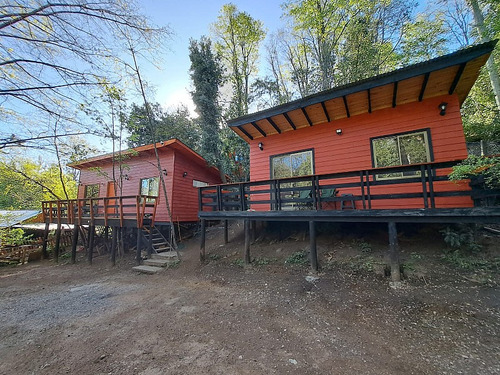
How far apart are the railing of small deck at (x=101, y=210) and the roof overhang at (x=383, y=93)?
190 inches

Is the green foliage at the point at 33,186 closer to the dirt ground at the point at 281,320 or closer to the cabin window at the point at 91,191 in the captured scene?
the cabin window at the point at 91,191

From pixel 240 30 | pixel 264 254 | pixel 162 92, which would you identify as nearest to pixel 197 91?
pixel 162 92

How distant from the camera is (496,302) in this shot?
2955 millimetres

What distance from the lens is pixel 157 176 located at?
1018 centimetres

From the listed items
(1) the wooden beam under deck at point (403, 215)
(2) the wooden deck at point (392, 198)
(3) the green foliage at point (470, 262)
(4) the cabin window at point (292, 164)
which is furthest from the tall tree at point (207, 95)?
(3) the green foliage at point (470, 262)

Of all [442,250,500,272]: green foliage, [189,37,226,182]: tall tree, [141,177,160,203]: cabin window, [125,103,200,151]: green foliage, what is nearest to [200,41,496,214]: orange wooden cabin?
[442,250,500,272]: green foliage

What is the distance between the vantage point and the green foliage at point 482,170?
3.54 meters

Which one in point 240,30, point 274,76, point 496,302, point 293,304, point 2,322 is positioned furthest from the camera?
point 274,76

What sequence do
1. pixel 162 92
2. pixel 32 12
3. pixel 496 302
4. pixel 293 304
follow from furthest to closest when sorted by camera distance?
pixel 162 92 → pixel 293 304 → pixel 32 12 → pixel 496 302

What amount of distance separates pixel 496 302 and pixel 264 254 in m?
4.41

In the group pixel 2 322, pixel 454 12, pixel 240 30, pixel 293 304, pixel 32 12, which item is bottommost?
pixel 2 322

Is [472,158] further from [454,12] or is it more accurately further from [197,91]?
[454,12]

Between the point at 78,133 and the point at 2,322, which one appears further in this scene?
the point at 78,133

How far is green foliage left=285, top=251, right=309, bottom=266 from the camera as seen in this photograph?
519 centimetres
